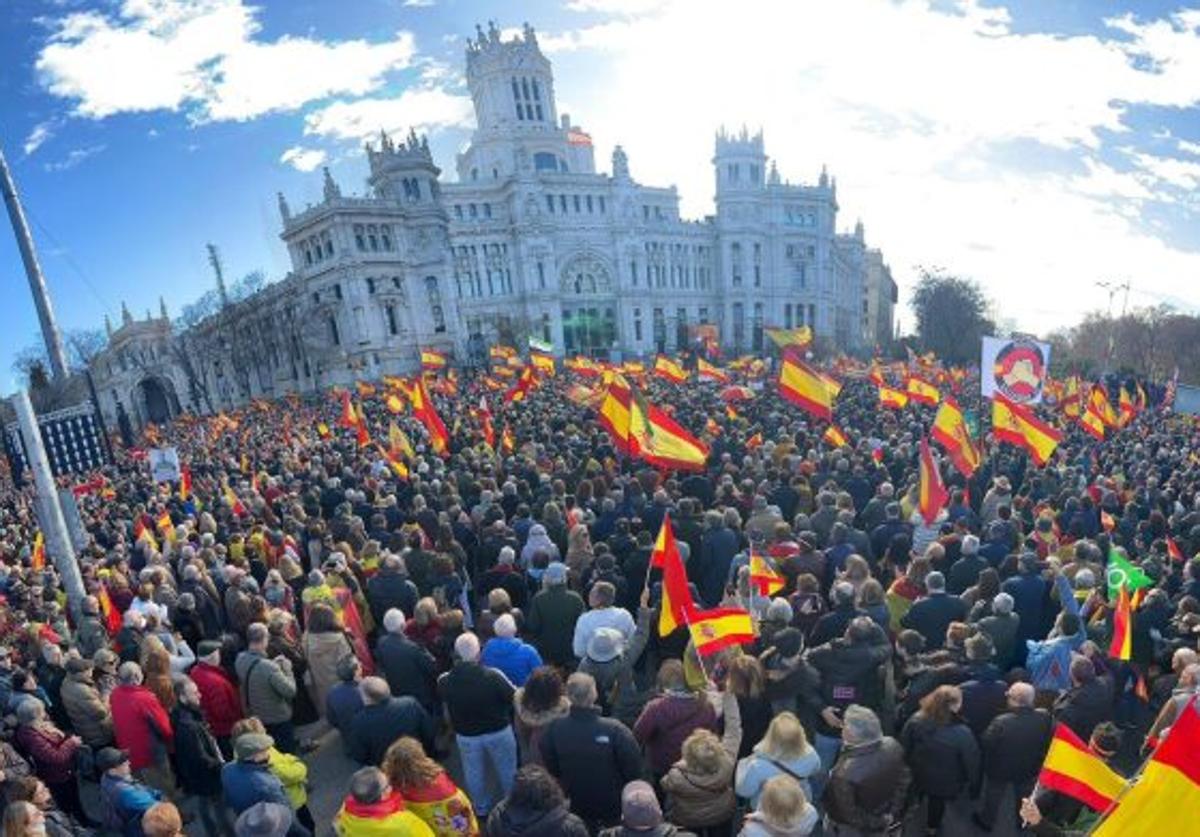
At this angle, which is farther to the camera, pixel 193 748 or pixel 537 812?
pixel 193 748

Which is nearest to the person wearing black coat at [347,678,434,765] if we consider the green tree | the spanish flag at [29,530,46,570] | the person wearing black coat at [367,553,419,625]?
the person wearing black coat at [367,553,419,625]

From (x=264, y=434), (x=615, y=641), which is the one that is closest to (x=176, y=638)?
(x=615, y=641)

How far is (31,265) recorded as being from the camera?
8.25 m

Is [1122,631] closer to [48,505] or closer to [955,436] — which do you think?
[955,436]

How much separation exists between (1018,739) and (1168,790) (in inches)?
103

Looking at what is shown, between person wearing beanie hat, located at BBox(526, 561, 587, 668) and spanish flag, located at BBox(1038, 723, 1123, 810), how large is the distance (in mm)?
3864

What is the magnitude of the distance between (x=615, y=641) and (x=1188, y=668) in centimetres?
389

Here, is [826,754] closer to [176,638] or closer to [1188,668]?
[1188,668]

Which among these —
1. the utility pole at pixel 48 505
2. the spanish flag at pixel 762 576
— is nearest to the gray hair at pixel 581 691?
the spanish flag at pixel 762 576

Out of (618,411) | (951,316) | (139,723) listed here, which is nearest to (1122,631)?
(618,411)

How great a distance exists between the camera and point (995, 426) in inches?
484

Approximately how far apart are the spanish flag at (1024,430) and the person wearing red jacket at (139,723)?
12109mm

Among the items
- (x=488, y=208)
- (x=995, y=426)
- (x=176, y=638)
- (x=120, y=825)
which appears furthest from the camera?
(x=488, y=208)

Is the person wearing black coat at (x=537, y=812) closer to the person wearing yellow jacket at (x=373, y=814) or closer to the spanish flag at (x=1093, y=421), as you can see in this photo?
the person wearing yellow jacket at (x=373, y=814)
